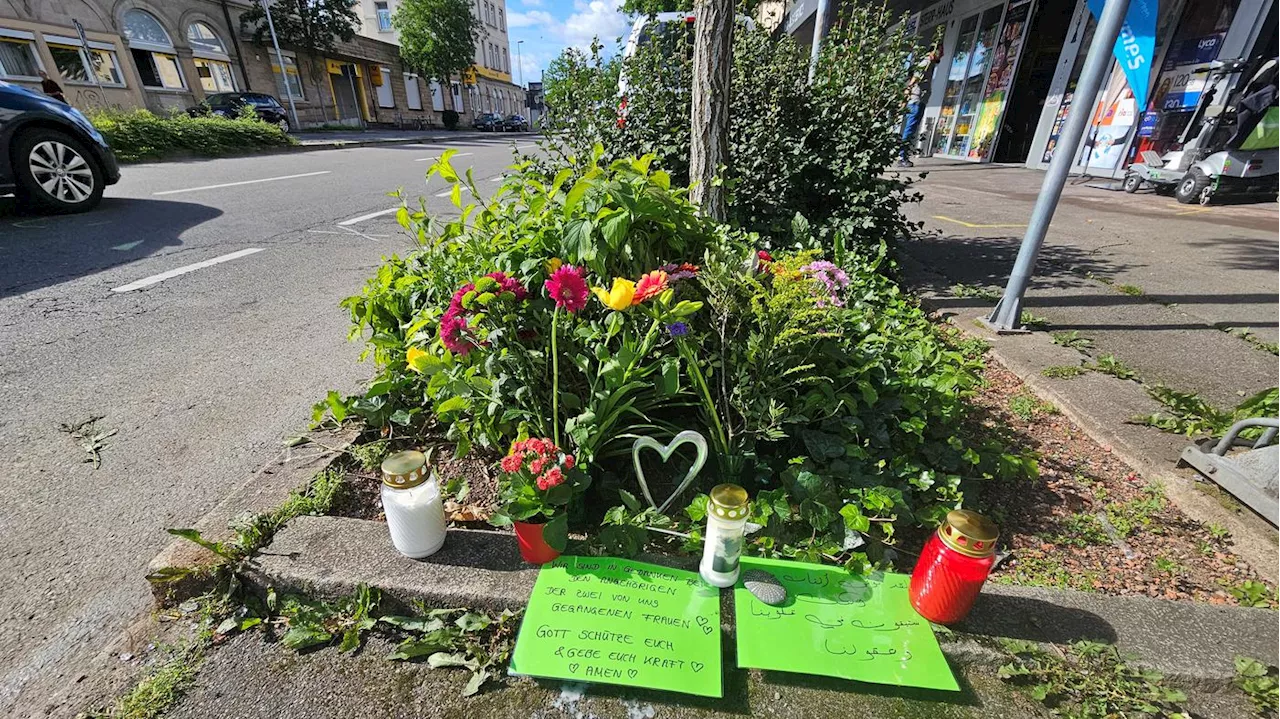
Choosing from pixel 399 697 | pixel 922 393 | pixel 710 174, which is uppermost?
pixel 710 174

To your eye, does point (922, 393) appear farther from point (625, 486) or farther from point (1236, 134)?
point (1236, 134)

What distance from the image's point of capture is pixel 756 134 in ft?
11.7

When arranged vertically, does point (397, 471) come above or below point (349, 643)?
above

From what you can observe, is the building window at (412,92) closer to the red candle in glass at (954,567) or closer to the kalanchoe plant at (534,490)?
the kalanchoe plant at (534,490)

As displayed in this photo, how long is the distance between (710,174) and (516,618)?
2402 mm

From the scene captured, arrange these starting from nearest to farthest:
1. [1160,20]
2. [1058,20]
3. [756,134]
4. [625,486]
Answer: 1. [625,486]
2. [756,134]
3. [1160,20]
4. [1058,20]

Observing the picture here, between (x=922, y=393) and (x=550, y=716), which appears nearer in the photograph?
(x=550, y=716)

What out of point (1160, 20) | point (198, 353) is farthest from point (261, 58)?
point (1160, 20)

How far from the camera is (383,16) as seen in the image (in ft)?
144

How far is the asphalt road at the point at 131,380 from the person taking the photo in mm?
1497

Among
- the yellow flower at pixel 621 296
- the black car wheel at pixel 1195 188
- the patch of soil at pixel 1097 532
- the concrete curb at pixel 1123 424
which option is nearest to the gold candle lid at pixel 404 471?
the yellow flower at pixel 621 296

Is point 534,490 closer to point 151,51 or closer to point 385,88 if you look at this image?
point 151,51

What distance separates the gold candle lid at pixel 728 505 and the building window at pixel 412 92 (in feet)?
148

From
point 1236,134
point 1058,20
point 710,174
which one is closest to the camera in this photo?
point 710,174
